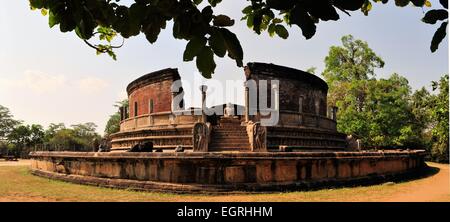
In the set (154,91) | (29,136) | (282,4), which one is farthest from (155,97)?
(29,136)

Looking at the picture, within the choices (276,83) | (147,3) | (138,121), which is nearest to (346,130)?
(276,83)

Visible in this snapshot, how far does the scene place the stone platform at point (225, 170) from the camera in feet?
25.3

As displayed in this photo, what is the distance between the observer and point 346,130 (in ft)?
84.0

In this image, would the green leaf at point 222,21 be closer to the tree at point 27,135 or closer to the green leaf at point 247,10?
the green leaf at point 247,10

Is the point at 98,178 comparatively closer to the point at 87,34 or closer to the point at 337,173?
the point at 337,173

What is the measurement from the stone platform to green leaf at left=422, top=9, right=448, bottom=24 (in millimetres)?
5971

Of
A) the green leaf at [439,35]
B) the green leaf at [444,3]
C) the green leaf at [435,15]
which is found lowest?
the green leaf at [439,35]

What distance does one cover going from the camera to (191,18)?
5.57 feet

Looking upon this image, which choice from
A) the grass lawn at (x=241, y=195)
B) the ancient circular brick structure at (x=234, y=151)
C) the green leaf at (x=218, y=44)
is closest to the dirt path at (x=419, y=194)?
the grass lawn at (x=241, y=195)

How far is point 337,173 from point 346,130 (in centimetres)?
1807

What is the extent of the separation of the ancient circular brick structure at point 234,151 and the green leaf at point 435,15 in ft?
19.6

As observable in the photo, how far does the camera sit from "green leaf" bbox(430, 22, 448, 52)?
6.57 ft

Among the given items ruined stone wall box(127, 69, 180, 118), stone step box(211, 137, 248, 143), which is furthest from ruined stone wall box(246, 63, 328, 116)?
stone step box(211, 137, 248, 143)
